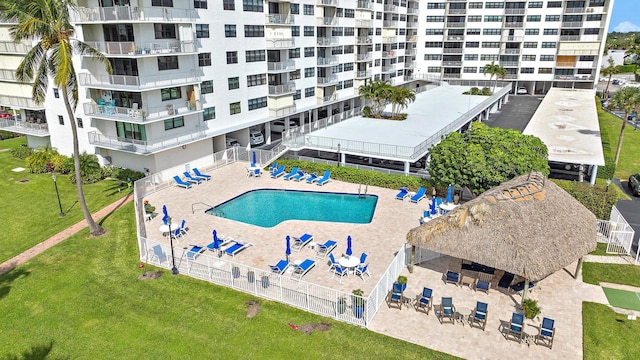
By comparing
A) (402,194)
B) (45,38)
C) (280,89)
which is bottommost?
(402,194)

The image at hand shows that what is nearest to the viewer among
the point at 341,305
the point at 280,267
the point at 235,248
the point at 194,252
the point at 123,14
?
the point at 341,305

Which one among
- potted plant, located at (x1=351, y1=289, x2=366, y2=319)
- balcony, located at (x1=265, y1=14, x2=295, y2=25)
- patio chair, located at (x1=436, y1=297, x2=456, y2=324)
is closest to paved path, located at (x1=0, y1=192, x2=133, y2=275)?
potted plant, located at (x1=351, y1=289, x2=366, y2=319)

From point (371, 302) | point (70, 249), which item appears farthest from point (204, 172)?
point (371, 302)

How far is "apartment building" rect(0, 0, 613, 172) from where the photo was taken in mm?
31594

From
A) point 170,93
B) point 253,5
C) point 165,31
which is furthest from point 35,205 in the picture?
point 253,5

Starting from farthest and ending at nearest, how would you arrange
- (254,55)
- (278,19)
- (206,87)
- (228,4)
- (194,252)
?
(278,19) < (254,55) < (228,4) < (206,87) < (194,252)

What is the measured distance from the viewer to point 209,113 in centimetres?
3728

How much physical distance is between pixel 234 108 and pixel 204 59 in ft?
17.7

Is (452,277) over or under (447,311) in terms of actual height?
over

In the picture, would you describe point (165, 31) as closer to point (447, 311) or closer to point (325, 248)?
point (325, 248)

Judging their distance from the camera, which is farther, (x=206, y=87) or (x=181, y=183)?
(x=206, y=87)

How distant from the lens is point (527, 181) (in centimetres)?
2189

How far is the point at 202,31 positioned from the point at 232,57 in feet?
12.7

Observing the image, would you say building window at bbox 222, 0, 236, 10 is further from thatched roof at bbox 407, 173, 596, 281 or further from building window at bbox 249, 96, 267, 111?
thatched roof at bbox 407, 173, 596, 281
